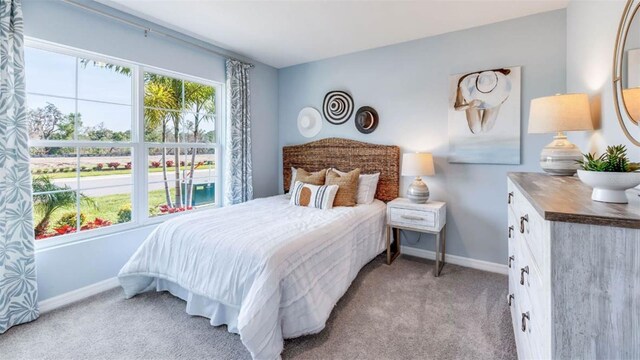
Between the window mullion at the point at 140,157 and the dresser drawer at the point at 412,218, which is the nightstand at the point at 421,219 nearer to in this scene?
the dresser drawer at the point at 412,218

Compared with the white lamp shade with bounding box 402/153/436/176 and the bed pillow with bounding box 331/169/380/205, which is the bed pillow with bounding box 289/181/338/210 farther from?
the white lamp shade with bounding box 402/153/436/176

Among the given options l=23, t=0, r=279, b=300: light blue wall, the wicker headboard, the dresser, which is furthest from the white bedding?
the dresser

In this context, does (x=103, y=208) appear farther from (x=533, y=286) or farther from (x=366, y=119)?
(x=533, y=286)

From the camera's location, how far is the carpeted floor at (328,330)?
1.72m

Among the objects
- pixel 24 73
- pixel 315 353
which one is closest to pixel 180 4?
pixel 24 73

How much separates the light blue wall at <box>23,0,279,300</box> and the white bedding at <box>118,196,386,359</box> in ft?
1.26

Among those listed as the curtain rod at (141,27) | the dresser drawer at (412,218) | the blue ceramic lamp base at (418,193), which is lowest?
the dresser drawer at (412,218)

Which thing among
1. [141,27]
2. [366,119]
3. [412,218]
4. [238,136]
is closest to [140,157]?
[238,136]

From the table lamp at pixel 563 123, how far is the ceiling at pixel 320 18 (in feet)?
4.00

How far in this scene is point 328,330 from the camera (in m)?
1.92

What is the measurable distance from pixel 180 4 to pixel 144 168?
1.57 meters

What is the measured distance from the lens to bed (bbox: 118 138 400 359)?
1.65m

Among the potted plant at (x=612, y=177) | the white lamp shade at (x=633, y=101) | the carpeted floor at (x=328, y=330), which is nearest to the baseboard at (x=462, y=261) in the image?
the carpeted floor at (x=328, y=330)

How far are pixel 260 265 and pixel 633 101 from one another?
2.01 metres
